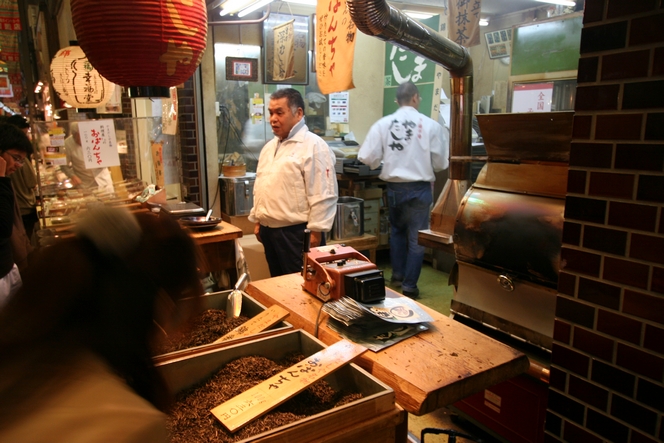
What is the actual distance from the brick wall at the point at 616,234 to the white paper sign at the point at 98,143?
15.3 ft

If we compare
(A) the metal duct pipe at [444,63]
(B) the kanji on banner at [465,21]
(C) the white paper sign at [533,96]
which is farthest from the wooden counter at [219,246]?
(C) the white paper sign at [533,96]

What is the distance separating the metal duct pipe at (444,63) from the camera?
322 cm

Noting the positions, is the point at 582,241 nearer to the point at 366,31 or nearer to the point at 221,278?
the point at 366,31

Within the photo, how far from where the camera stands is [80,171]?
211 inches

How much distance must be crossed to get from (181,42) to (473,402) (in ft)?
8.60

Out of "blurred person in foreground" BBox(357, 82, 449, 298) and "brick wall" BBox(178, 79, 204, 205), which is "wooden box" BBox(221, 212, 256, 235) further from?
"blurred person in foreground" BBox(357, 82, 449, 298)

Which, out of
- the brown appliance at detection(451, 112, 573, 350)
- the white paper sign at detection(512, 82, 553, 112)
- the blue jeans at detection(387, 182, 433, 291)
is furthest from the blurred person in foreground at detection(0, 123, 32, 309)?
the white paper sign at detection(512, 82, 553, 112)

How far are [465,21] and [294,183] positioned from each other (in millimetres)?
2750

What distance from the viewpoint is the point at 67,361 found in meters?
0.89

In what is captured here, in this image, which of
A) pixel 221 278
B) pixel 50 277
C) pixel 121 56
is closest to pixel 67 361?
pixel 50 277

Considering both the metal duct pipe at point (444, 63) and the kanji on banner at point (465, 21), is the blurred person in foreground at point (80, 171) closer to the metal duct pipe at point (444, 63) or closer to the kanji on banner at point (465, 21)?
the metal duct pipe at point (444, 63)

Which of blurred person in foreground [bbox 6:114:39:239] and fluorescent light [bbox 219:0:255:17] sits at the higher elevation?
fluorescent light [bbox 219:0:255:17]

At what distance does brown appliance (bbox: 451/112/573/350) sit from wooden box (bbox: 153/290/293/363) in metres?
1.11

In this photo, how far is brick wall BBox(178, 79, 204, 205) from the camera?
613 centimetres
